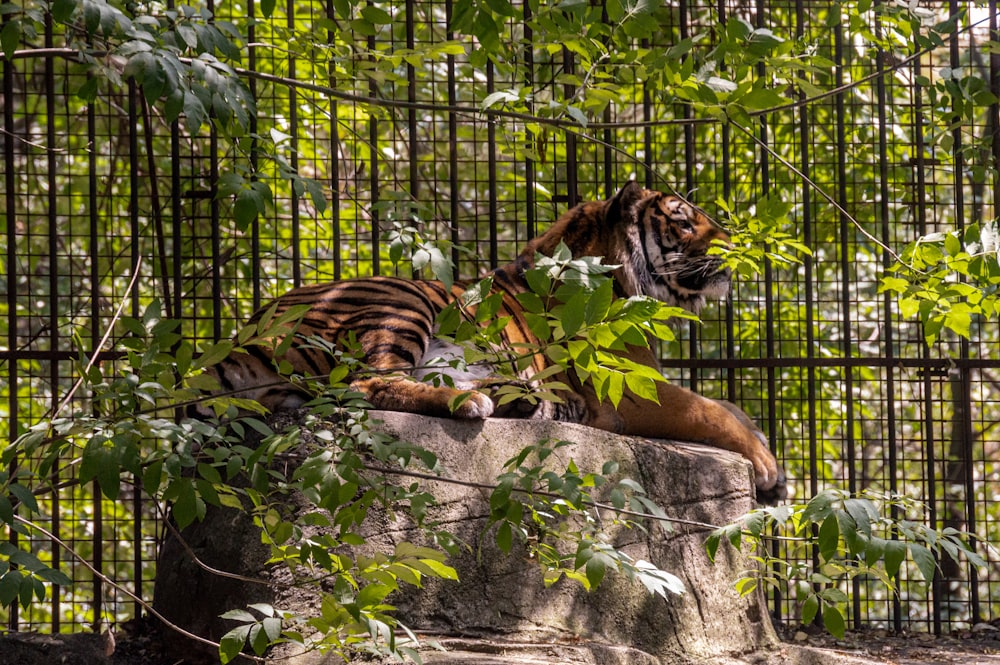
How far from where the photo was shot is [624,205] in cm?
469

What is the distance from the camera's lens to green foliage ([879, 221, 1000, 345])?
286 cm

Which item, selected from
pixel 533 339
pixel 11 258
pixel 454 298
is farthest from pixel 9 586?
pixel 533 339

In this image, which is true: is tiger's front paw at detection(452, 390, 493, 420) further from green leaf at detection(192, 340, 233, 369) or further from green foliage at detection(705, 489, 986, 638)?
green leaf at detection(192, 340, 233, 369)

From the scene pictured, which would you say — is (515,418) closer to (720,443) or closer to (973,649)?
(720,443)

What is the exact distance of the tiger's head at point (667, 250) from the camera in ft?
15.6

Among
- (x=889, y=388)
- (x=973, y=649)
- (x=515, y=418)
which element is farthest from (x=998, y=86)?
(x=515, y=418)

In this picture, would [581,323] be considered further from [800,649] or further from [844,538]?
[800,649]

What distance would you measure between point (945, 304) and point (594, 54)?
3.86ft

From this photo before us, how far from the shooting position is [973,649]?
471 cm

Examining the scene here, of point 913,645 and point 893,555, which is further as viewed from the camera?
point 913,645

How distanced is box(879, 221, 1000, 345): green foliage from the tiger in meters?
0.90

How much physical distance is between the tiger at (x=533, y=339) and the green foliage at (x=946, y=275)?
90 cm

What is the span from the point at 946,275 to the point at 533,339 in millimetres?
2101

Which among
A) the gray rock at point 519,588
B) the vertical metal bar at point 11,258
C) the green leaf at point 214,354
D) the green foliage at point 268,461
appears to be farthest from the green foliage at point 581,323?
the vertical metal bar at point 11,258
